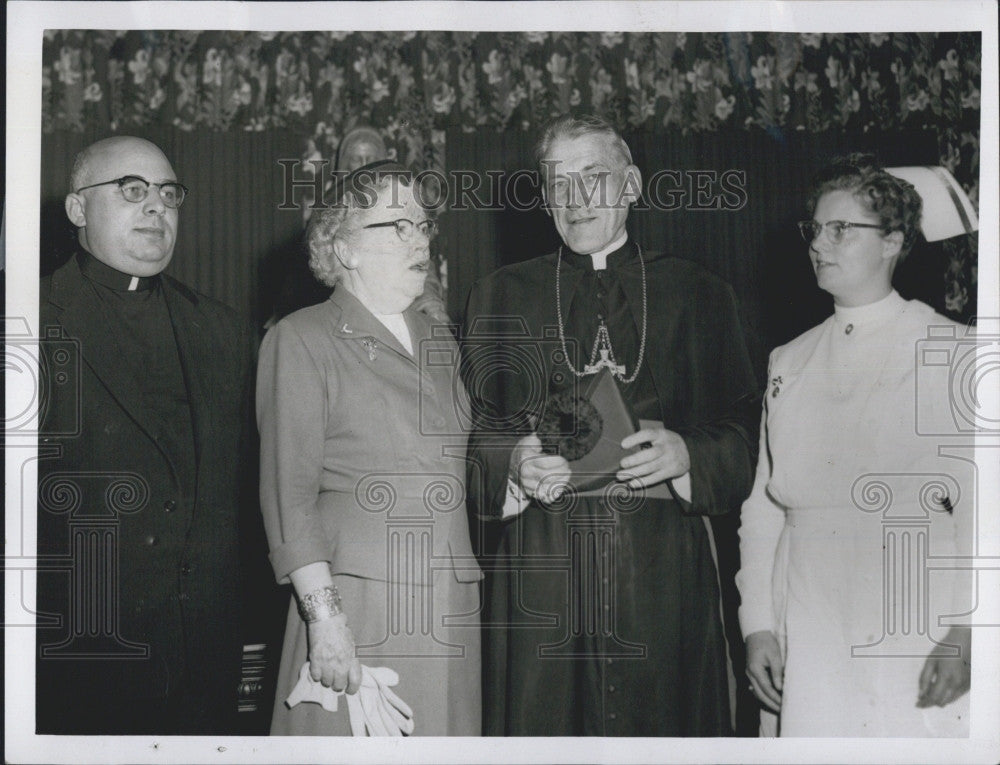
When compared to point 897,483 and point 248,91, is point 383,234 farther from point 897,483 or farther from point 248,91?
point 897,483

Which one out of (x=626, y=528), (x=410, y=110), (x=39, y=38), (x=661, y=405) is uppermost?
(x=39, y=38)

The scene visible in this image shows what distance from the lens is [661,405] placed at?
104 inches

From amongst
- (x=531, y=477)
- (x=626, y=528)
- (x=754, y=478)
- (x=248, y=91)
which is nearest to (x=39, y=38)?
(x=248, y=91)

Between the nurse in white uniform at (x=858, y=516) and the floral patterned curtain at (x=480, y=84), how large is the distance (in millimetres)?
274

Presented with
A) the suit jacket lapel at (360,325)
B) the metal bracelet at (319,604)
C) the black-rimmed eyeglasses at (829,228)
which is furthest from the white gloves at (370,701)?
the black-rimmed eyeglasses at (829,228)

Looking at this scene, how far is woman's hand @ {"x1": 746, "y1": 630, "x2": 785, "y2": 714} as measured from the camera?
2.60 meters

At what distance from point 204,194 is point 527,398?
1012mm

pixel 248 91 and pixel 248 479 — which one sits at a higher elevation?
pixel 248 91

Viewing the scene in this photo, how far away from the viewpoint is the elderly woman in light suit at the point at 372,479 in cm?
254

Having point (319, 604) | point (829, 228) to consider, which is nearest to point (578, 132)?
point (829, 228)

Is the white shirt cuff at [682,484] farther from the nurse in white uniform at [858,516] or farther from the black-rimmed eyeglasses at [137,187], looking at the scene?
the black-rimmed eyeglasses at [137,187]

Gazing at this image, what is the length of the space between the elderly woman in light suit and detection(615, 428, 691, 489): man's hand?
43 cm

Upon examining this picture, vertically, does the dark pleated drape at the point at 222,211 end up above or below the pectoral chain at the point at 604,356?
above

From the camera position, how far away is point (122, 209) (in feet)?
8.77
